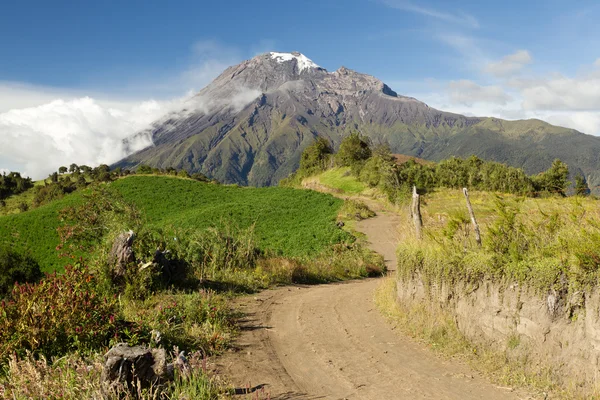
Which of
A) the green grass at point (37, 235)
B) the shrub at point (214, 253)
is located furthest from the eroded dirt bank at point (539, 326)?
the green grass at point (37, 235)

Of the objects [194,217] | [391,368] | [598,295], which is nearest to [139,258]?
[391,368]

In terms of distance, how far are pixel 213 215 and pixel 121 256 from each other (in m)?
24.9

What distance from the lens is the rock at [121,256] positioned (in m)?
9.71

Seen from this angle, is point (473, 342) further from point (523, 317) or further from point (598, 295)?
point (598, 295)

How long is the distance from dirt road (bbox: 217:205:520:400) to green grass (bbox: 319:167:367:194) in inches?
1611

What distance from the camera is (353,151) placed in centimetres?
6016

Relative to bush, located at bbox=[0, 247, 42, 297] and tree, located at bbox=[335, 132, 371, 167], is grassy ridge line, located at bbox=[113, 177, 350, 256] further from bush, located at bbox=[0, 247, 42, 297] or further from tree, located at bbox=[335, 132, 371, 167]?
tree, located at bbox=[335, 132, 371, 167]

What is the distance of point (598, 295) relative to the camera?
5.20 meters

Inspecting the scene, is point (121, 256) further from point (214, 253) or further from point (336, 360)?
point (336, 360)

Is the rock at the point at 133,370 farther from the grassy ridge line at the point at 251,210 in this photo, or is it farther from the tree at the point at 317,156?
the tree at the point at 317,156

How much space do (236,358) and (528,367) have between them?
472 centimetres

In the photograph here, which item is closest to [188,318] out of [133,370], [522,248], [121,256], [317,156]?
[121,256]

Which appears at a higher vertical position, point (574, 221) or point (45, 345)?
point (574, 221)

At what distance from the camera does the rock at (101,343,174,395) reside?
4.65 m
